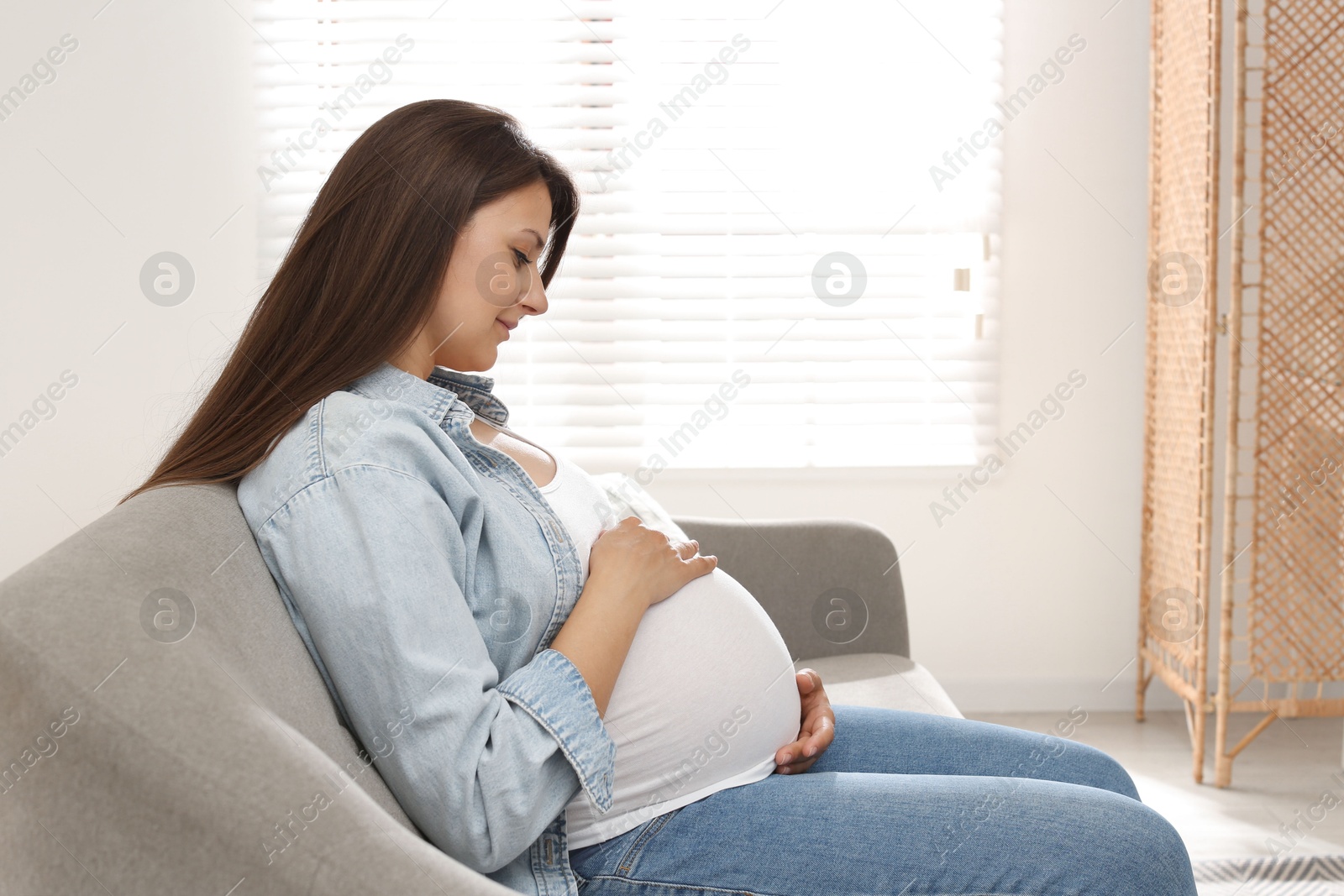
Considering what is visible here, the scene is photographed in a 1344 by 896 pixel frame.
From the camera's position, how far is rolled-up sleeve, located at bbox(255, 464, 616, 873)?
2.36ft

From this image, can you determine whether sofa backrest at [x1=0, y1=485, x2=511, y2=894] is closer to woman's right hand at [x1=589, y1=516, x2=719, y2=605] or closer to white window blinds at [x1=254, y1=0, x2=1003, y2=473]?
woman's right hand at [x1=589, y1=516, x2=719, y2=605]

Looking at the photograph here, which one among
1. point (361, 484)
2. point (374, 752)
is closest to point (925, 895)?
point (374, 752)

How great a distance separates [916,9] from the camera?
2578 millimetres

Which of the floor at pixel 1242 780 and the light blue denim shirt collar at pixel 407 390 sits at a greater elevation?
the light blue denim shirt collar at pixel 407 390

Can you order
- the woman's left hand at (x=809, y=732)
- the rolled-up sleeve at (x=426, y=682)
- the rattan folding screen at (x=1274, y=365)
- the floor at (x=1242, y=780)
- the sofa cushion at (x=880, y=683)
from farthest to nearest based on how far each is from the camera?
the rattan folding screen at (x=1274, y=365) → the floor at (x=1242, y=780) → the sofa cushion at (x=880, y=683) → the woman's left hand at (x=809, y=732) → the rolled-up sleeve at (x=426, y=682)

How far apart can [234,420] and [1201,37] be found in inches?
86.9

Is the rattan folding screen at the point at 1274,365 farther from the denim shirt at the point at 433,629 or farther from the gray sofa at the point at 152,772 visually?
the gray sofa at the point at 152,772

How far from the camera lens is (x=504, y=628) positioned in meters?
0.85

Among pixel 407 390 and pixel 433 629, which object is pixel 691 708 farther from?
pixel 407 390

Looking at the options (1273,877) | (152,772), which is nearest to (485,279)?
(152,772)

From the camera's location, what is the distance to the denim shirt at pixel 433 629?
722 mm

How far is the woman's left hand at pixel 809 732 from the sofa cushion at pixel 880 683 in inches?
14.9

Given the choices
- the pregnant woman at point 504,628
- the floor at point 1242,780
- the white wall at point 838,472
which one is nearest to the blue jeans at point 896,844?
the pregnant woman at point 504,628

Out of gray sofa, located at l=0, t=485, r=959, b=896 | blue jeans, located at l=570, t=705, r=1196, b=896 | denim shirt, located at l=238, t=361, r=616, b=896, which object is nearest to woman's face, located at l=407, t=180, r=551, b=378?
denim shirt, located at l=238, t=361, r=616, b=896
